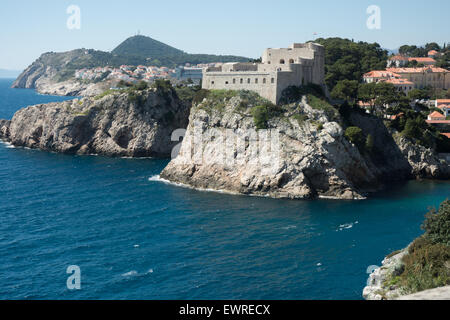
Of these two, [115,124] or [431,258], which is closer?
[431,258]

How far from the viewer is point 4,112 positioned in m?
142

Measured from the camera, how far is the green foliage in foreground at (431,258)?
96.2 feet

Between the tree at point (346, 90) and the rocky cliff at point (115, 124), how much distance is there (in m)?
29.3

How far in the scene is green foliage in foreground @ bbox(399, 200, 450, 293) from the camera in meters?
29.3

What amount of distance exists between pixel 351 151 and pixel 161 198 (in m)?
25.0

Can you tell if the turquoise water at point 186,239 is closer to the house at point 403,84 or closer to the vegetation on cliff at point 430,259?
the vegetation on cliff at point 430,259

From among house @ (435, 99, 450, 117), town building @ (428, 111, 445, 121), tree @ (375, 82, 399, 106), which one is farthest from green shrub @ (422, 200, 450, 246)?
house @ (435, 99, 450, 117)

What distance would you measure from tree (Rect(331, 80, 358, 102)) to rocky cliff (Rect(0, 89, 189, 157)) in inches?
1155

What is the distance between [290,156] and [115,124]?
39024mm

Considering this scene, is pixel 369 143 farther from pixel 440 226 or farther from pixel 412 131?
pixel 440 226

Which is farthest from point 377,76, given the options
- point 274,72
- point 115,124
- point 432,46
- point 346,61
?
point 432,46

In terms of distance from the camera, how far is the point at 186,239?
45.1m

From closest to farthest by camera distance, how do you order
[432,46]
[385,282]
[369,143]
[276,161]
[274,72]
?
[385,282] → [276,161] → [274,72] → [369,143] → [432,46]

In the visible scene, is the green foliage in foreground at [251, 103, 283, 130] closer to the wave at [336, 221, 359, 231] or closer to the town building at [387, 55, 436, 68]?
the wave at [336, 221, 359, 231]
